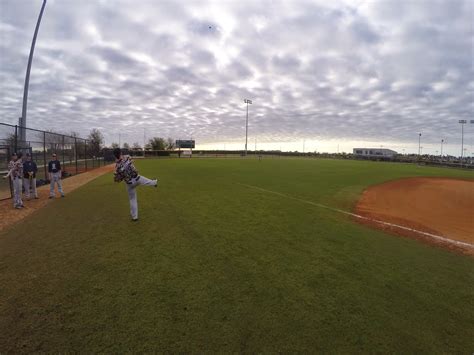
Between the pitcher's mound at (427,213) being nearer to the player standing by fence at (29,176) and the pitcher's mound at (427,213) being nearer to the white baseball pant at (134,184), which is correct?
the white baseball pant at (134,184)

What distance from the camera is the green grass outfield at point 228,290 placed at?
260 cm

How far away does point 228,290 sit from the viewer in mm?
3500

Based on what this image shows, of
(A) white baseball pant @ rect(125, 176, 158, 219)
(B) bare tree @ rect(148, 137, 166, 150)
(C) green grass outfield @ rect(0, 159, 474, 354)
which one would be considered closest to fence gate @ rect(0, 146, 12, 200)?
(C) green grass outfield @ rect(0, 159, 474, 354)

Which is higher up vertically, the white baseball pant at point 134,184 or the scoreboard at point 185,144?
the scoreboard at point 185,144

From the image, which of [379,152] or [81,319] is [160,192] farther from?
[379,152]

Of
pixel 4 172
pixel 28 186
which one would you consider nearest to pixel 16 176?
pixel 28 186

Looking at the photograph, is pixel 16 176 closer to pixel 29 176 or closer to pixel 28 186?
pixel 29 176

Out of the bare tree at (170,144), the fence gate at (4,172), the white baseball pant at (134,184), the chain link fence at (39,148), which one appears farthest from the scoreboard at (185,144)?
the white baseball pant at (134,184)

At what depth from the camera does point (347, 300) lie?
10.9 feet

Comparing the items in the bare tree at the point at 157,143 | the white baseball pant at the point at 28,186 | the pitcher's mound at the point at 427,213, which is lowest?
the pitcher's mound at the point at 427,213

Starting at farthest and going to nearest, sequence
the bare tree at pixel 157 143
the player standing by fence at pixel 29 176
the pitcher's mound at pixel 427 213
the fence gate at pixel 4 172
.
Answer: the bare tree at pixel 157 143 < the fence gate at pixel 4 172 < the player standing by fence at pixel 29 176 < the pitcher's mound at pixel 427 213

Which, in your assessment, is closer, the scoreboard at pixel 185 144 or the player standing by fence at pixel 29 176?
the player standing by fence at pixel 29 176

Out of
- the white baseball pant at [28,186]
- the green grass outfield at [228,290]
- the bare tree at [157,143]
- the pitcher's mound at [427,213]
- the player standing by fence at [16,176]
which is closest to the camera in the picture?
the green grass outfield at [228,290]

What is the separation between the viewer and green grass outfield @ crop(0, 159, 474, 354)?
260 cm
